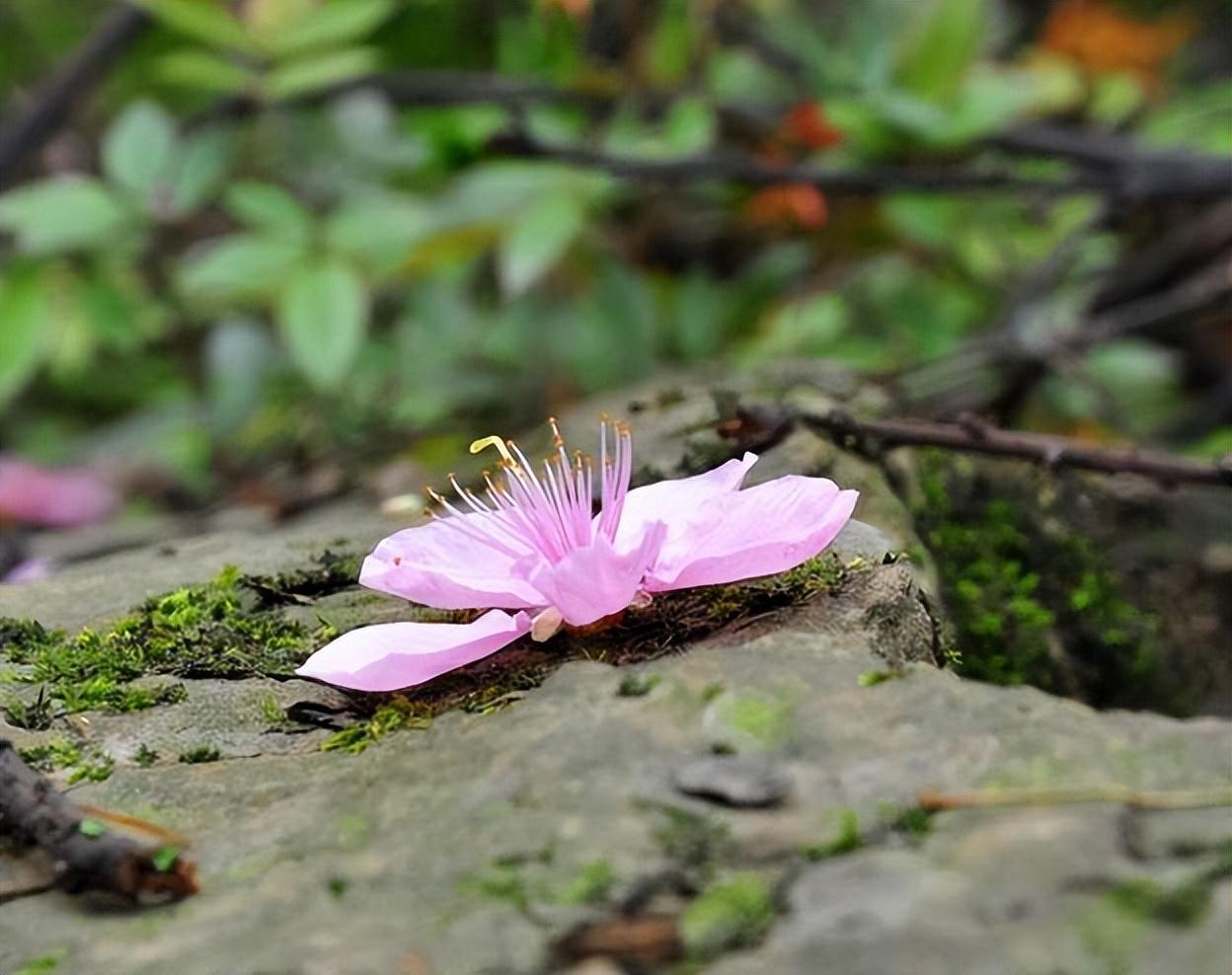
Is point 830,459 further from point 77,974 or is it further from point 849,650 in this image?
point 77,974

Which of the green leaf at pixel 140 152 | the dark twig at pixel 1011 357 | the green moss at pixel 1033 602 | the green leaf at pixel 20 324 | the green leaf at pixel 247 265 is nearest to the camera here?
A: the green moss at pixel 1033 602

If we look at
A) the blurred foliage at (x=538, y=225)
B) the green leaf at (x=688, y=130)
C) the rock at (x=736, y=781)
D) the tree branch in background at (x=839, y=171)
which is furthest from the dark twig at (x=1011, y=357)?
the rock at (x=736, y=781)

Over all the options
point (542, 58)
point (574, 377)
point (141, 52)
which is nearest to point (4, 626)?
point (574, 377)

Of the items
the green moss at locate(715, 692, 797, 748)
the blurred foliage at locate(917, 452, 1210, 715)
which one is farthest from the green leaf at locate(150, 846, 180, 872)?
the blurred foliage at locate(917, 452, 1210, 715)

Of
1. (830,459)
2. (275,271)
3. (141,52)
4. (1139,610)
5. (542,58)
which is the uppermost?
(141,52)

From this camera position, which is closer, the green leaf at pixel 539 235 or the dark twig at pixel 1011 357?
the dark twig at pixel 1011 357

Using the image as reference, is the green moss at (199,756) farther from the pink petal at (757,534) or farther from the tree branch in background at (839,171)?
the tree branch in background at (839,171)
